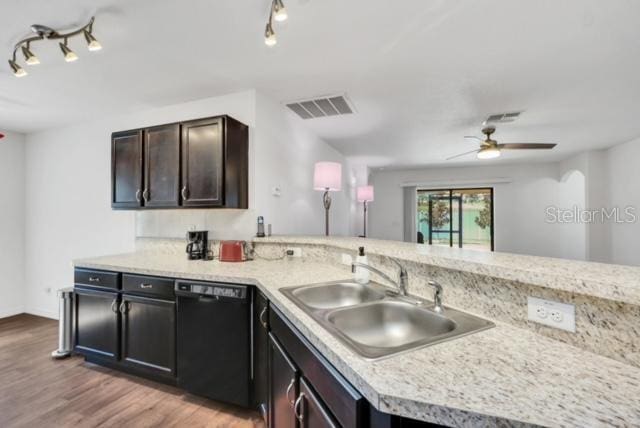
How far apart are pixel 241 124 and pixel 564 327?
251cm

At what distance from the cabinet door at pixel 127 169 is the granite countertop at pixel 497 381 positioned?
2.39 m

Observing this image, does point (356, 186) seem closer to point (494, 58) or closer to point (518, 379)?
point (494, 58)

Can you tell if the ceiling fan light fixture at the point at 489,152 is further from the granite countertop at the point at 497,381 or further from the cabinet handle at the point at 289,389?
the cabinet handle at the point at 289,389

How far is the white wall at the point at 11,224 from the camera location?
3713 millimetres

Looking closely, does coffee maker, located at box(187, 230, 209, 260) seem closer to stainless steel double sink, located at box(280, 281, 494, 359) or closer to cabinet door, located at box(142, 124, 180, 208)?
cabinet door, located at box(142, 124, 180, 208)

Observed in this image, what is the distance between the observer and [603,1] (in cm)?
160

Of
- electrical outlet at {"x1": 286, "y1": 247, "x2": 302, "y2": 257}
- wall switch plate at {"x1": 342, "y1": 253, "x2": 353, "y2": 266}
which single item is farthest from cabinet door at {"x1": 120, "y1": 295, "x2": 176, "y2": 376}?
wall switch plate at {"x1": 342, "y1": 253, "x2": 353, "y2": 266}

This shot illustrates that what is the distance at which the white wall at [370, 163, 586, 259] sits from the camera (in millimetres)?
6152

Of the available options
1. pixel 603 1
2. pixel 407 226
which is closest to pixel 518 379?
pixel 603 1

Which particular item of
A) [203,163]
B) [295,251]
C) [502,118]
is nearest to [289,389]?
[295,251]

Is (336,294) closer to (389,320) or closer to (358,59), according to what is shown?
(389,320)

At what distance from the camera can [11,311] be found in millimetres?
3760

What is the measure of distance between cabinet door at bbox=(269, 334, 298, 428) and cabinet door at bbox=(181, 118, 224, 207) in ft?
4.58

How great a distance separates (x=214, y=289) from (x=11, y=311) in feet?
13.1
